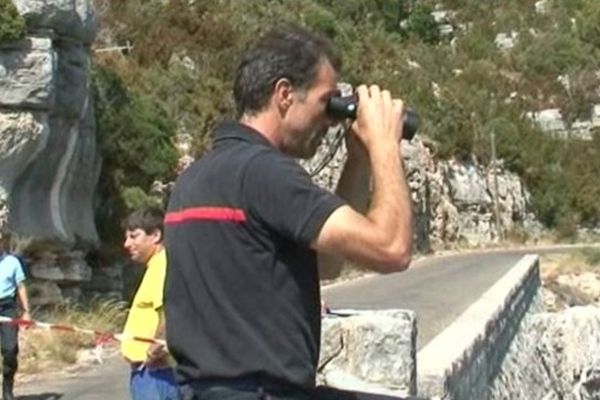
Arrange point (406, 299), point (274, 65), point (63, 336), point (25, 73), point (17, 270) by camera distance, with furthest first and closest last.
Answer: point (406, 299) < point (25, 73) < point (63, 336) < point (17, 270) < point (274, 65)

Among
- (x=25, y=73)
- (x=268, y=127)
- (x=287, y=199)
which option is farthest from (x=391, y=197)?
(x=25, y=73)

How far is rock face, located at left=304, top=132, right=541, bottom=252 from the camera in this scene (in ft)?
153

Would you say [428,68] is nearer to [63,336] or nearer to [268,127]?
[63,336]

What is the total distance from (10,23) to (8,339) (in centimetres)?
630

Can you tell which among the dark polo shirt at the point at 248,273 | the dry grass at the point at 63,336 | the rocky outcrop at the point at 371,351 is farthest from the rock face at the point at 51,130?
the dark polo shirt at the point at 248,273

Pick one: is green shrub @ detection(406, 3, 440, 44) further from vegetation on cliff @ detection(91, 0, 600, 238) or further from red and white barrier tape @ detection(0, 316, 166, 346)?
red and white barrier tape @ detection(0, 316, 166, 346)

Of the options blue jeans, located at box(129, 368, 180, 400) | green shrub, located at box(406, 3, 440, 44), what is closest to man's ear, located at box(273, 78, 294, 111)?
A: blue jeans, located at box(129, 368, 180, 400)

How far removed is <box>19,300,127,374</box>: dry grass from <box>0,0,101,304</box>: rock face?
591 mm

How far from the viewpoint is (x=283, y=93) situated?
3.87m

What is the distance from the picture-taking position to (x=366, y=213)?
3.75 m

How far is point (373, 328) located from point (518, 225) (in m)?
48.3

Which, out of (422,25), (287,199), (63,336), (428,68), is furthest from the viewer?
(422,25)

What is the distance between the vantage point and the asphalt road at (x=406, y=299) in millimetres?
14594

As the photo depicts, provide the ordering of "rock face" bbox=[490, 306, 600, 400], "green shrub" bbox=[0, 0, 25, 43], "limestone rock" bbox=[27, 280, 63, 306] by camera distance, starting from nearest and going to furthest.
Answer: "rock face" bbox=[490, 306, 600, 400]
"green shrub" bbox=[0, 0, 25, 43]
"limestone rock" bbox=[27, 280, 63, 306]
